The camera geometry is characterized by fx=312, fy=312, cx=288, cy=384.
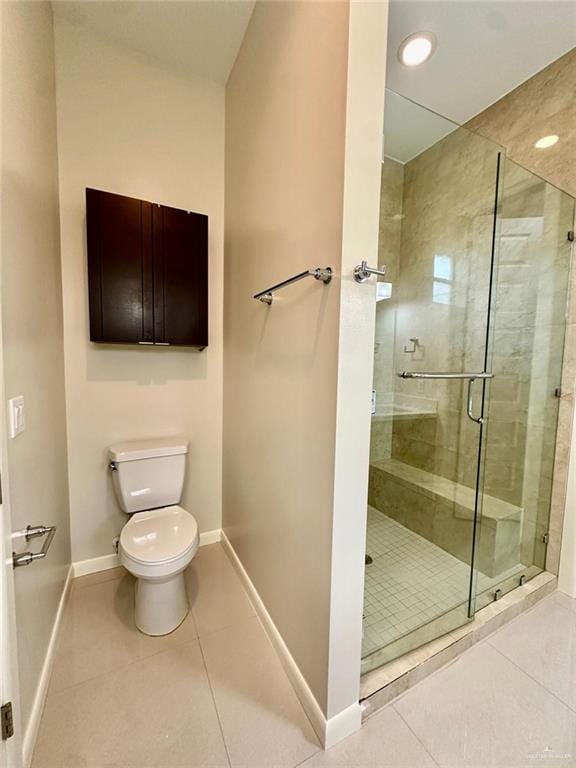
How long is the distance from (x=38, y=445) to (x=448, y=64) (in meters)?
2.70

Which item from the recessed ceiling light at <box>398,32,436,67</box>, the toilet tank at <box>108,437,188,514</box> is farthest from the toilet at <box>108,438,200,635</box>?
the recessed ceiling light at <box>398,32,436,67</box>

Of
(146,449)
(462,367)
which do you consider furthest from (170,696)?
(462,367)

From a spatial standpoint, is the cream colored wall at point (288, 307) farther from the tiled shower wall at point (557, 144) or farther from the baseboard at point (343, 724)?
the tiled shower wall at point (557, 144)

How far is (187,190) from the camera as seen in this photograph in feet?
6.20

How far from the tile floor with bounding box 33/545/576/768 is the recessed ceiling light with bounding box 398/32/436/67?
2897 millimetres

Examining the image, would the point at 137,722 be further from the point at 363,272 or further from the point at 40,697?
the point at 363,272

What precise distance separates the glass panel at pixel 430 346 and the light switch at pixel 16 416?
4.85ft

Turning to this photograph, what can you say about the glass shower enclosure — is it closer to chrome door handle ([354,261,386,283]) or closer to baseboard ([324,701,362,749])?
baseboard ([324,701,362,749])

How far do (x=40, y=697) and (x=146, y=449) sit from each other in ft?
3.24

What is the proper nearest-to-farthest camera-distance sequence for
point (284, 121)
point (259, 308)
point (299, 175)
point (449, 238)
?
point (299, 175) < point (284, 121) < point (259, 308) < point (449, 238)

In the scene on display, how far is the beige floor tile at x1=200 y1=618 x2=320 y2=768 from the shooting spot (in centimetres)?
102

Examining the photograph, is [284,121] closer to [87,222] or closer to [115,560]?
[87,222]

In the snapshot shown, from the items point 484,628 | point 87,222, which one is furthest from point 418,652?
point 87,222

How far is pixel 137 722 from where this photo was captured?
1.09 meters
